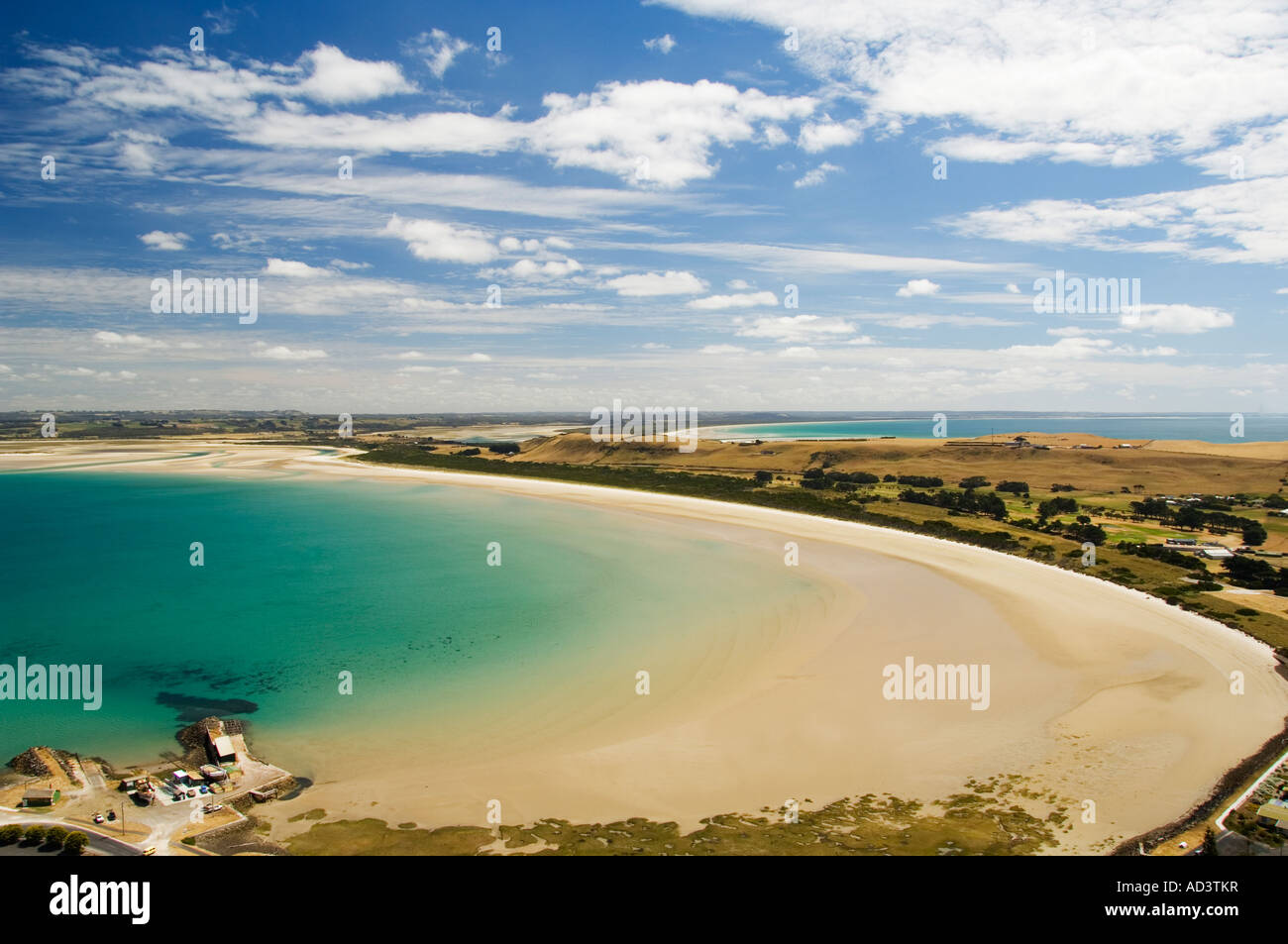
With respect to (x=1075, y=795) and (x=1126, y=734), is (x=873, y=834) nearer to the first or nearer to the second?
(x=1075, y=795)

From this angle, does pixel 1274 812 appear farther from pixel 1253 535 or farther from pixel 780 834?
pixel 1253 535

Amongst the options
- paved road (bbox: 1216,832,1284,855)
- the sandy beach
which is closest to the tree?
the sandy beach

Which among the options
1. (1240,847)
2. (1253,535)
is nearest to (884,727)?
(1240,847)

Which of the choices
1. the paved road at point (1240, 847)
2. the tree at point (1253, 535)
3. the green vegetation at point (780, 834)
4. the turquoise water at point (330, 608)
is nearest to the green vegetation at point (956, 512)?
the tree at point (1253, 535)

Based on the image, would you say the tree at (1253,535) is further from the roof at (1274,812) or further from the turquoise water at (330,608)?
the roof at (1274,812)

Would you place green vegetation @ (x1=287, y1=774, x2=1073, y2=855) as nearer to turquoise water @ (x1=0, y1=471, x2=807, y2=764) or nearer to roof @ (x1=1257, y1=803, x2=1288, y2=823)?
roof @ (x1=1257, y1=803, x2=1288, y2=823)

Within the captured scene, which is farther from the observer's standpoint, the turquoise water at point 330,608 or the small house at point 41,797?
the turquoise water at point 330,608
